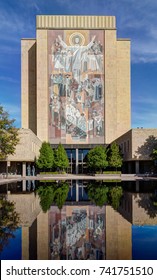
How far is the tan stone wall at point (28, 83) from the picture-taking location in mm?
84438

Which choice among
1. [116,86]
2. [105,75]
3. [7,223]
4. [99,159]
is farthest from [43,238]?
[116,86]

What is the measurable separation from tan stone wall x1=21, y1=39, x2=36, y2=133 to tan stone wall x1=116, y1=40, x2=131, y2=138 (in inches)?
877

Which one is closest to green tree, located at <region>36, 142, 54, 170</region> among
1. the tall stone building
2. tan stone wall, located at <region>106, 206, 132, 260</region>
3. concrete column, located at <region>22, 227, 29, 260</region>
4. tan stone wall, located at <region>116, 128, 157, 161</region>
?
the tall stone building

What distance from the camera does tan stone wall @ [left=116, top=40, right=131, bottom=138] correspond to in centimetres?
8331

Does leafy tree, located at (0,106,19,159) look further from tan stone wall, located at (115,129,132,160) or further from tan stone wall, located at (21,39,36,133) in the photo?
tan stone wall, located at (21,39,36,133)

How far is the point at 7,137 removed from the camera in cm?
4506

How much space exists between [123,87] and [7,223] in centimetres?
7465

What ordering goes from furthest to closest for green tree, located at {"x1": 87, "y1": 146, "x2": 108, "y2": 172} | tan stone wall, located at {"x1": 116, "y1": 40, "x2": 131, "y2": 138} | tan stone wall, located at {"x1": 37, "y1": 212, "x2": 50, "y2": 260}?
tan stone wall, located at {"x1": 116, "y1": 40, "x2": 131, "y2": 138}, green tree, located at {"x1": 87, "y1": 146, "x2": 108, "y2": 172}, tan stone wall, located at {"x1": 37, "y1": 212, "x2": 50, "y2": 260}

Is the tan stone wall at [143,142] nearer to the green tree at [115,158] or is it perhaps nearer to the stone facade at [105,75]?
the green tree at [115,158]

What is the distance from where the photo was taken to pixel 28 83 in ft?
281

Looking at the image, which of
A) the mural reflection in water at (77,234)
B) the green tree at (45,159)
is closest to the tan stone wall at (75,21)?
the green tree at (45,159)

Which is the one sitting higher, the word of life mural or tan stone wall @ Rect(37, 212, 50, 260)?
the word of life mural

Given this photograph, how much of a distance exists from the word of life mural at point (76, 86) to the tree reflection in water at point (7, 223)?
200ft
